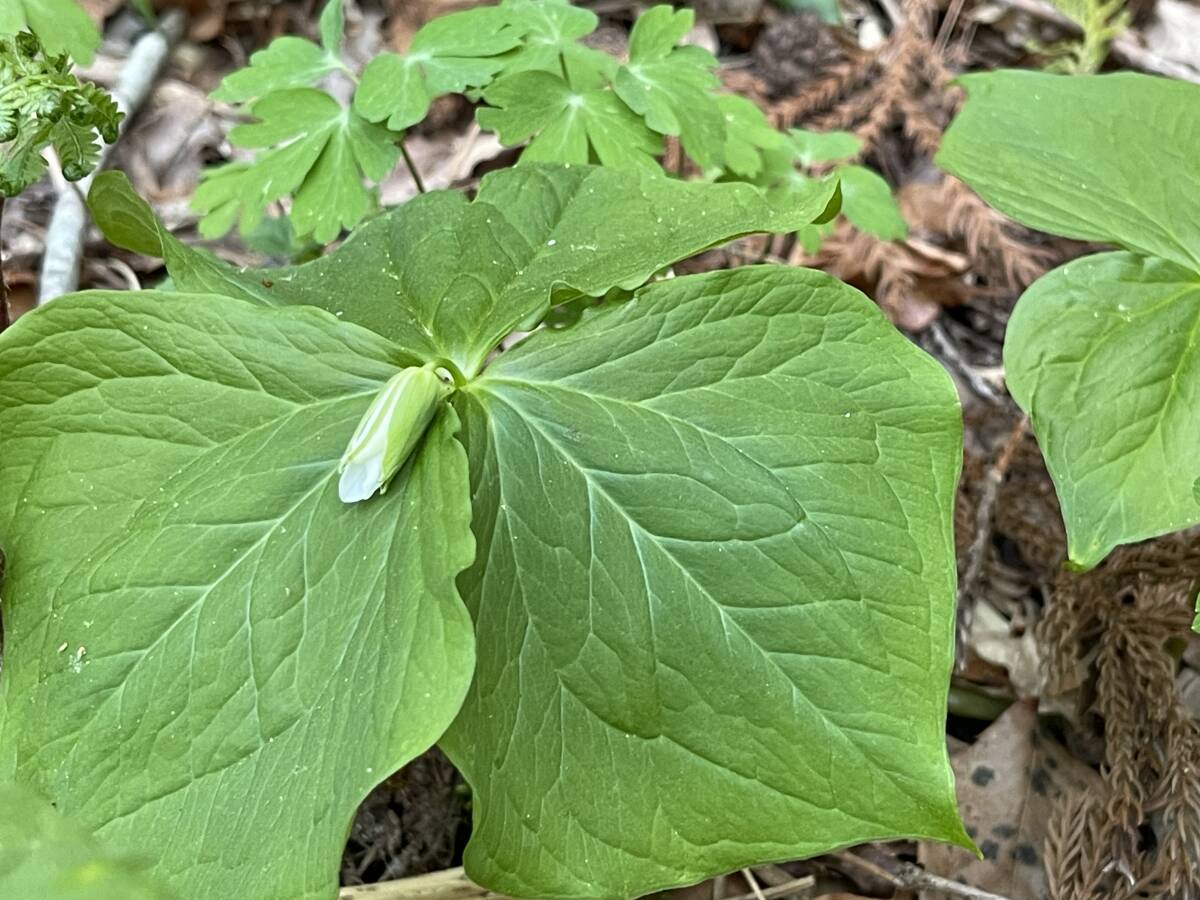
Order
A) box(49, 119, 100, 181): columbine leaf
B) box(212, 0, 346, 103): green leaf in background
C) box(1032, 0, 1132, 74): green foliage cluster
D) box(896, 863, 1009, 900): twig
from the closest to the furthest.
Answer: box(49, 119, 100, 181): columbine leaf < box(896, 863, 1009, 900): twig < box(212, 0, 346, 103): green leaf in background < box(1032, 0, 1132, 74): green foliage cluster

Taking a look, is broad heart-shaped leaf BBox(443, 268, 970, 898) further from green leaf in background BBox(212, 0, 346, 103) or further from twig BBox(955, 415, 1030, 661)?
green leaf in background BBox(212, 0, 346, 103)

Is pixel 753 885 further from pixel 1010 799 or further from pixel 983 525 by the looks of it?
pixel 983 525

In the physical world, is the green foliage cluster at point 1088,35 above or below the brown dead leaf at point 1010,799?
above

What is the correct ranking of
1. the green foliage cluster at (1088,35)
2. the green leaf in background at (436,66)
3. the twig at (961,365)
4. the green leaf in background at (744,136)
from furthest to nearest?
the green foliage cluster at (1088,35) < the twig at (961,365) < the green leaf in background at (744,136) < the green leaf in background at (436,66)

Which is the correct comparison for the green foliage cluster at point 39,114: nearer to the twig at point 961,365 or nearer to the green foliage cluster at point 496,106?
the green foliage cluster at point 496,106

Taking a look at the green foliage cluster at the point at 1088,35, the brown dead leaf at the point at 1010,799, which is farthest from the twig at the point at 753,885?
the green foliage cluster at the point at 1088,35

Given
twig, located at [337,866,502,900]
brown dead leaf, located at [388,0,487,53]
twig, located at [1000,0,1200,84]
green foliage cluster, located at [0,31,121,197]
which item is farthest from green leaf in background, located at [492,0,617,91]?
twig, located at [1000,0,1200,84]

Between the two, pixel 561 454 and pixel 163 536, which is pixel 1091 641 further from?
pixel 163 536
